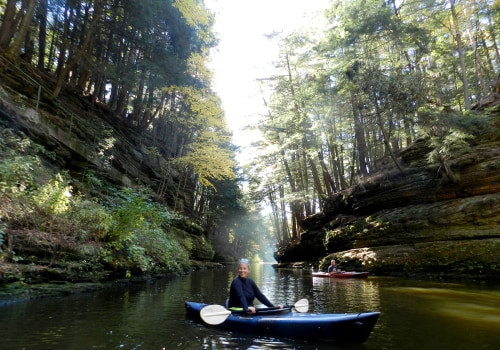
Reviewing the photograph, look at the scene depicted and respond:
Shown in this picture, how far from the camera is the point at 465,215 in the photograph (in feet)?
45.8

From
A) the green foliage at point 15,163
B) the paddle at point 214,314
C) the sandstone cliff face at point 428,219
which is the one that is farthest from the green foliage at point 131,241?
the sandstone cliff face at point 428,219

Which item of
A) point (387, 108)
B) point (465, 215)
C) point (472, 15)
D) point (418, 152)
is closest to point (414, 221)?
point (465, 215)

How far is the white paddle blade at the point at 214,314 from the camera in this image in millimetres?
5570

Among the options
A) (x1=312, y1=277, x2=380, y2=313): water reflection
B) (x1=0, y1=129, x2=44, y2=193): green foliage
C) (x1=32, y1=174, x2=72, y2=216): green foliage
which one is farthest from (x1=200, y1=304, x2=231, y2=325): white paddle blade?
(x1=0, y1=129, x2=44, y2=193): green foliage

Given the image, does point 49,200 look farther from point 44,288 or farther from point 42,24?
point 42,24

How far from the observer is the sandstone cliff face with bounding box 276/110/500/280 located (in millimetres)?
13219

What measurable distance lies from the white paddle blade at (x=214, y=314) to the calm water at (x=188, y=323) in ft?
0.69

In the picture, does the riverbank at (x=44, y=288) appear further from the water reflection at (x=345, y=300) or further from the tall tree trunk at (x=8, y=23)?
the tall tree trunk at (x=8, y=23)

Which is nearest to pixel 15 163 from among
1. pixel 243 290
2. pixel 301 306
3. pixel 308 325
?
pixel 243 290

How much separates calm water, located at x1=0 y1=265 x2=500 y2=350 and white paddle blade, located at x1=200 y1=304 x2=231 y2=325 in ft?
0.69

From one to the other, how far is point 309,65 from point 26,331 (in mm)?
20657

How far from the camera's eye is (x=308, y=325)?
4941 millimetres

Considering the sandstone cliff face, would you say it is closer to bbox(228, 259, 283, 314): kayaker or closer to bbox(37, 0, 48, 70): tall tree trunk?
bbox(228, 259, 283, 314): kayaker

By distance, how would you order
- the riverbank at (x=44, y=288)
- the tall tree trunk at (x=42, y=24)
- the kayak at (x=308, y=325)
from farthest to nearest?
1. the tall tree trunk at (x=42, y=24)
2. the riverbank at (x=44, y=288)
3. the kayak at (x=308, y=325)
